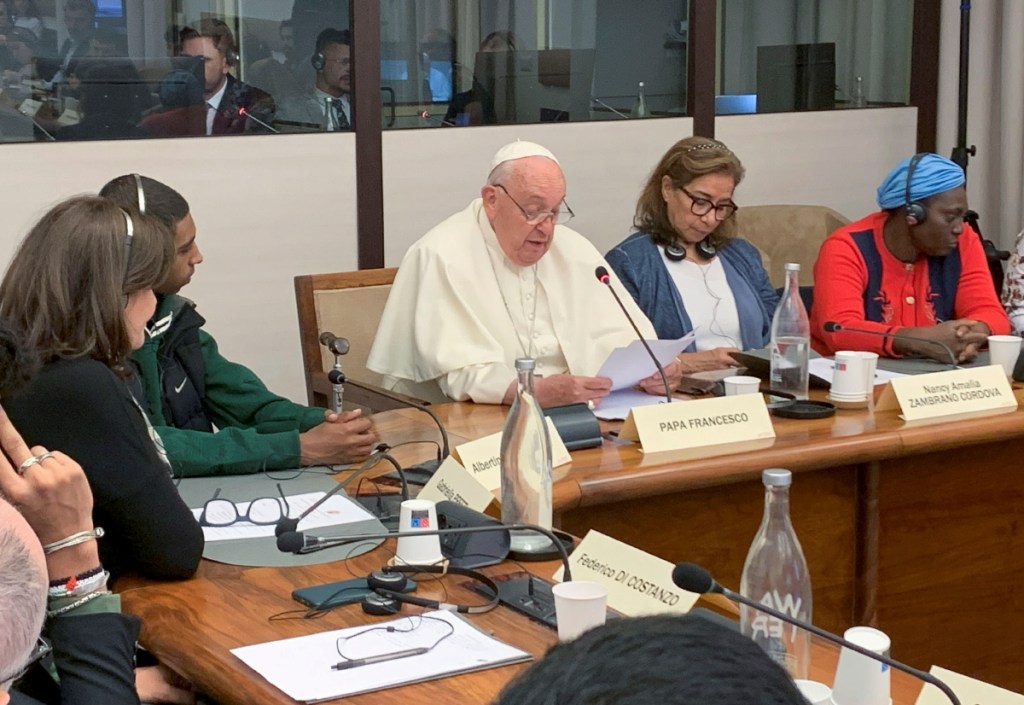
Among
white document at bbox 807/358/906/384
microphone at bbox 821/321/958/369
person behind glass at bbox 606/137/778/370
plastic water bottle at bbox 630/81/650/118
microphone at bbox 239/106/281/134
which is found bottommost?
white document at bbox 807/358/906/384

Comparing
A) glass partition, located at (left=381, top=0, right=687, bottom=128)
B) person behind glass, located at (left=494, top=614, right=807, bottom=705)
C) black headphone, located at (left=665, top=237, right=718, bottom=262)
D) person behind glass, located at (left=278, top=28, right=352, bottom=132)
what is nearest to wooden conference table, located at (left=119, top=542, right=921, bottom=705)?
person behind glass, located at (left=494, top=614, right=807, bottom=705)

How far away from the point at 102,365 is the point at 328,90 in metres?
2.57

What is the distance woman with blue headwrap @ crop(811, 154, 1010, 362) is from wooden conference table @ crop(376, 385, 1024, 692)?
1.88 feet

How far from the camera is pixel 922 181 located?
3.43 m

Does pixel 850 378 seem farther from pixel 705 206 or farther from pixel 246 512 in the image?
pixel 246 512

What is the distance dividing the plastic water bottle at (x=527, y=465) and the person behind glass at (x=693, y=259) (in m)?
1.53

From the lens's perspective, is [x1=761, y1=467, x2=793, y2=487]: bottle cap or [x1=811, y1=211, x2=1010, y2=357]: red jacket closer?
[x1=761, y1=467, x2=793, y2=487]: bottle cap

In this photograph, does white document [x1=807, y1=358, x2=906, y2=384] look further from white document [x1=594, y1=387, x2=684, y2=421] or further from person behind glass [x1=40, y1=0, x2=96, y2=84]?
person behind glass [x1=40, y1=0, x2=96, y2=84]

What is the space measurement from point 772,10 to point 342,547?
3.84 m

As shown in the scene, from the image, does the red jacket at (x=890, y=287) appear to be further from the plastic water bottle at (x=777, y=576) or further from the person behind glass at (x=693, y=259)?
the plastic water bottle at (x=777, y=576)

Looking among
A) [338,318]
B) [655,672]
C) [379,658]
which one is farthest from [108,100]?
[655,672]

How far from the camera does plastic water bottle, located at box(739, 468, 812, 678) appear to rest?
1539 millimetres

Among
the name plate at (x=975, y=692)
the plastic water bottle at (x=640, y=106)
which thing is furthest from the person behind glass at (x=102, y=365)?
the plastic water bottle at (x=640, y=106)

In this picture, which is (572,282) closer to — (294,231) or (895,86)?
(294,231)
